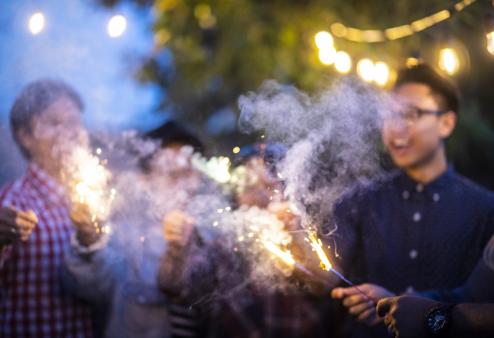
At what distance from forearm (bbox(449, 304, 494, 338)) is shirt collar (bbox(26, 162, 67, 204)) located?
97.2 inches

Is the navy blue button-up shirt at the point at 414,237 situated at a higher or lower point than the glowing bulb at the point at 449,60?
lower

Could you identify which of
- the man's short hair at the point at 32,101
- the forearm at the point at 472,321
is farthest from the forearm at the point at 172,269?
the forearm at the point at 472,321

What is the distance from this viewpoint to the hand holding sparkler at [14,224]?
3.00 m

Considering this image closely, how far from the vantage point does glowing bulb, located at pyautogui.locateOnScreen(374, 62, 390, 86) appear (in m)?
5.48

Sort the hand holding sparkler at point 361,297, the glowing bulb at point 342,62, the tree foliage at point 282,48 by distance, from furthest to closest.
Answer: the tree foliage at point 282,48
the glowing bulb at point 342,62
the hand holding sparkler at point 361,297

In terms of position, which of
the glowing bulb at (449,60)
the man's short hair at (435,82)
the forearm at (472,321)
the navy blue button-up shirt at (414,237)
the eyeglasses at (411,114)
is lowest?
the forearm at (472,321)

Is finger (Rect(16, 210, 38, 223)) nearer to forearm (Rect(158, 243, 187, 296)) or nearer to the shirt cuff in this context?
the shirt cuff

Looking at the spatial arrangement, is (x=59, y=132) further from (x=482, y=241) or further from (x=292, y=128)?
(x=482, y=241)

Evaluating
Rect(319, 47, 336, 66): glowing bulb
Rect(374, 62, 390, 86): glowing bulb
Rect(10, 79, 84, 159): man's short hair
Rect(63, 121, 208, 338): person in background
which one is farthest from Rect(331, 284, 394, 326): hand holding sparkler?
Rect(319, 47, 336, 66): glowing bulb

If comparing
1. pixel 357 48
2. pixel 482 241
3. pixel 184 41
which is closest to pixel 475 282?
pixel 482 241

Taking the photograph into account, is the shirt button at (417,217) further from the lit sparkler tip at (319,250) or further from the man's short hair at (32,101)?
the man's short hair at (32,101)

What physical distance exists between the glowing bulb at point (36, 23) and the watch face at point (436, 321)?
4017 millimetres

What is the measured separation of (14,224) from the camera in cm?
300

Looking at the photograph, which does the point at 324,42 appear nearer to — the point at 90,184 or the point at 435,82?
the point at 435,82
